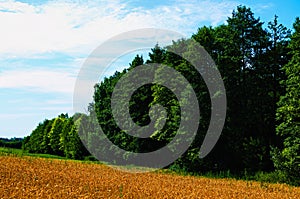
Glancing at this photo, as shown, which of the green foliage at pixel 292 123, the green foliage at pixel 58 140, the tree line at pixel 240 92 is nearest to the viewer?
the green foliage at pixel 292 123

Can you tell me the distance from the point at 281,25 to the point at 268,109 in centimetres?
819

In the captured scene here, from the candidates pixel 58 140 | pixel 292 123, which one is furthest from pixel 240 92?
pixel 58 140

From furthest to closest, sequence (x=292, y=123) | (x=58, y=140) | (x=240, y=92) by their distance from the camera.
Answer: (x=58, y=140) < (x=240, y=92) < (x=292, y=123)

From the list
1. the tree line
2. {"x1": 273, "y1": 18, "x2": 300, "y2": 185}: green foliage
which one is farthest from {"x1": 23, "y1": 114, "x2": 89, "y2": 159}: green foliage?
{"x1": 273, "y1": 18, "x2": 300, "y2": 185}: green foliage

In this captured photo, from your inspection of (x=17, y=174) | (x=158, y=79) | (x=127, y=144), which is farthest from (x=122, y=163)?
(x=17, y=174)

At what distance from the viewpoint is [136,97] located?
164 feet

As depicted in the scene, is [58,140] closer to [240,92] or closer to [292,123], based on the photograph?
[240,92]

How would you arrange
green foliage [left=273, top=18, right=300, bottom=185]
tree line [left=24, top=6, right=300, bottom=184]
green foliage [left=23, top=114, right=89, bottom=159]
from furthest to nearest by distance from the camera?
green foliage [left=23, top=114, right=89, bottom=159] → tree line [left=24, top=6, right=300, bottom=184] → green foliage [left=273, top=18, right=300, bottom=185]

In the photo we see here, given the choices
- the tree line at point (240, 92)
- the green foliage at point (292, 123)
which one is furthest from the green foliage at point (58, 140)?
the green foliage at point (292, 123)

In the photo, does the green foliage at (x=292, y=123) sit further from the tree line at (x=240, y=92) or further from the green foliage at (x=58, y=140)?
the green foliage at (x=58, y=140)

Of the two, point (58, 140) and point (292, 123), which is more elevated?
point (58, 140)

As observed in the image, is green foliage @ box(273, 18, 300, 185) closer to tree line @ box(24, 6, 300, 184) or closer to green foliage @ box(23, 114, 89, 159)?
tree line @ box(24, 6, 300, 184)

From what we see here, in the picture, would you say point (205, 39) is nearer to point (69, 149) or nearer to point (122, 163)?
point (122, 163)

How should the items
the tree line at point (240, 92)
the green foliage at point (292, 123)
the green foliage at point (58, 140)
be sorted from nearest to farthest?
the green foliage at point (292, 123), the tree line at point (240, 92), the green foliage at point (58, 140)
